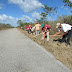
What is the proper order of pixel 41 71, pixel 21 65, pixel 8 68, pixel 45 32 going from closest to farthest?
1. pixel 41 71
2. pixel 8 68
3. pixel 21 65
4. pixel 45 32

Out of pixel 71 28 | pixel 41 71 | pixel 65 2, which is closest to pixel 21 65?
pixel 41 71

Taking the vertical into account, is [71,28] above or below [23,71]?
above

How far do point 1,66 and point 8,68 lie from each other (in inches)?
12.2

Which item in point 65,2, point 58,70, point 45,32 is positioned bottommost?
point 58,70

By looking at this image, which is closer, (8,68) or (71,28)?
(8,68)

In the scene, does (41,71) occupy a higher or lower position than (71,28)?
lower

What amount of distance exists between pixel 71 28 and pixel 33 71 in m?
4.40

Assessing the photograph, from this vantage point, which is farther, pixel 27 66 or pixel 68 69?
pixel 27 66

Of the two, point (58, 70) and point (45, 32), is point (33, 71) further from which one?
point (45, 32)

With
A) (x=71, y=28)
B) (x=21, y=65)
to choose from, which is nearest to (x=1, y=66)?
(x=21, y=65)

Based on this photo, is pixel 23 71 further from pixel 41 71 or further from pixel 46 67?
pixel 46 67

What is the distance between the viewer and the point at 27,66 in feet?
11.6

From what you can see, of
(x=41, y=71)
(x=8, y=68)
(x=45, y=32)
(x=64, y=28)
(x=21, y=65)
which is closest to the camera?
(x=41, y=71)

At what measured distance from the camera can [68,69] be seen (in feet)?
10.8
